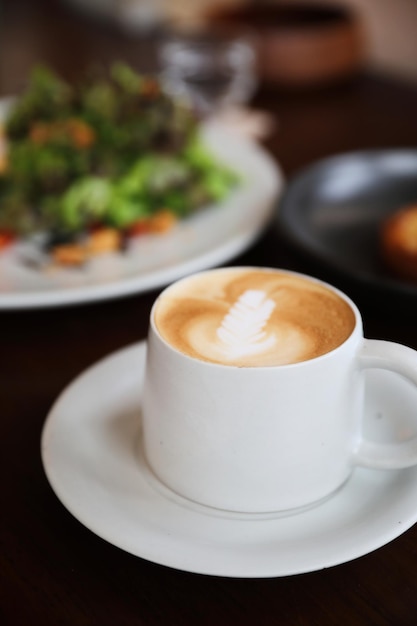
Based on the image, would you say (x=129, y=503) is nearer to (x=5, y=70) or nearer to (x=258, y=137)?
(x=258, y=137)

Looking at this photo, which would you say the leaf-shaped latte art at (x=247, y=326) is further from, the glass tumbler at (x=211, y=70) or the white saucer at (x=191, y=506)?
the glass tumbler at (x=211, y=70)

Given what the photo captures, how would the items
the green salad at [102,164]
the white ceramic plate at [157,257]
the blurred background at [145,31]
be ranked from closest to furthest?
the white ceramic plate at [157,257], the green salad at [102,164], the blurred background at [145,31]

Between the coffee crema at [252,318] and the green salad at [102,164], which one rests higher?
the coffee crema at [252,318]

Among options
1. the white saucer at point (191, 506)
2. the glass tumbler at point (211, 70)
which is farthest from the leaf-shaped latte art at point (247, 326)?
the glass tumbler at point (211, 70)

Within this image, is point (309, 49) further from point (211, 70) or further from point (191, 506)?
point (191, 506)

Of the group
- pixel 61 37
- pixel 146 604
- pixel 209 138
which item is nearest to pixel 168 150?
pixel 209 138

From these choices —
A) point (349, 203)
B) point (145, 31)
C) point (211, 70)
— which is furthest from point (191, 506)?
point (145, 31)

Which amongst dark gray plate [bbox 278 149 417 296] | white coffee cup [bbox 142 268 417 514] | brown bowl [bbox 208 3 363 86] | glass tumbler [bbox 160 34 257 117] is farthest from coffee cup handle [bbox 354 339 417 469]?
brown bowl [bbox 208 3 363 86]
